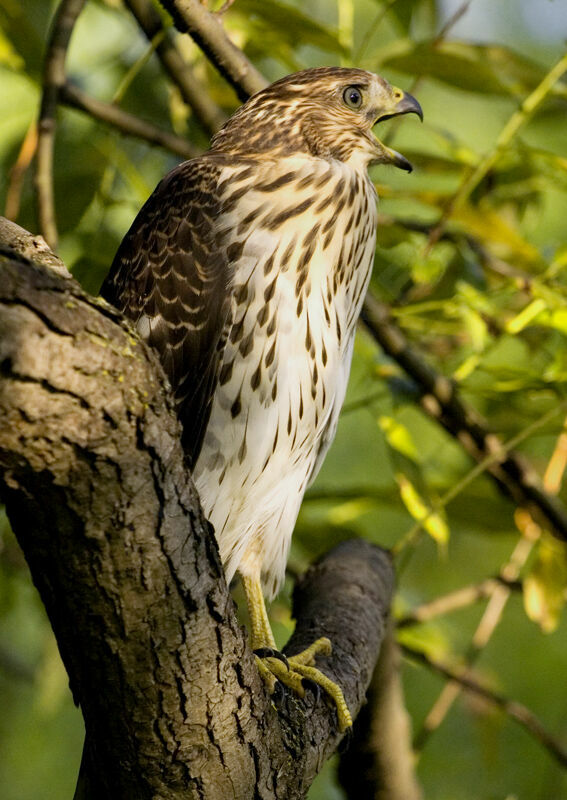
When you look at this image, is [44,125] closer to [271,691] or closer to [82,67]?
[82,67]

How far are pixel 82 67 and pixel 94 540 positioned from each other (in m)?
3.75

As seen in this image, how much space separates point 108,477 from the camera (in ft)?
5.22

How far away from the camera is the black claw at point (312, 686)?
2.65 meters

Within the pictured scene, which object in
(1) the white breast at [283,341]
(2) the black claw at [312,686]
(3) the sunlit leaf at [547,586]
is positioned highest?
(1) the white breast at [283,341]

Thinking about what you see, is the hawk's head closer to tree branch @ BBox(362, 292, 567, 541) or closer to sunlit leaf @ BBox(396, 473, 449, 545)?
tree branch @ BBox(362, 292, 567, 541)

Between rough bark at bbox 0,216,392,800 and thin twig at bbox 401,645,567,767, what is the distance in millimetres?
1936

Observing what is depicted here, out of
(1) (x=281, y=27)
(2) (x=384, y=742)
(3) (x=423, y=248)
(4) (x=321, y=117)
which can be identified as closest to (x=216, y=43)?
(4) (x=321, y=117)

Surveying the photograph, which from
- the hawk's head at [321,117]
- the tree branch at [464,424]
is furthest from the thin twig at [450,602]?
the hawk's head at [321,117]

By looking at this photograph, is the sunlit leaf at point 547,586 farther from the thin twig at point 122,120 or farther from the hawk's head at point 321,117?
the thin twig at point 122,120

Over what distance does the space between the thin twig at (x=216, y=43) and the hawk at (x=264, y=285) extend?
10cm

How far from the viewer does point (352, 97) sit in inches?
130

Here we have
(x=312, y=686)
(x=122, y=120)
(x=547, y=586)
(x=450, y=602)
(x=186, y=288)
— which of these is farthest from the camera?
(x=450, y=602)

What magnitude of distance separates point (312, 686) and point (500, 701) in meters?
1.70

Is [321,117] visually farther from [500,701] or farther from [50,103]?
[500,701]
